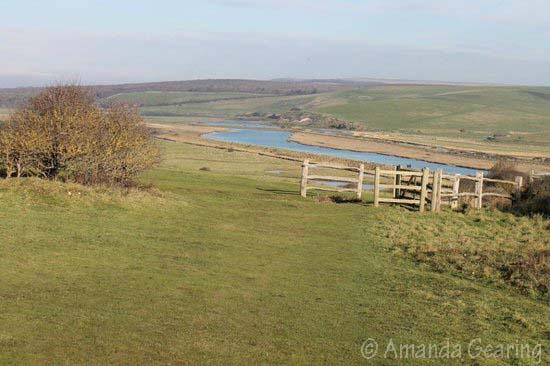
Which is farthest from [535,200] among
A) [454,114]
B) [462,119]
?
[454,114]

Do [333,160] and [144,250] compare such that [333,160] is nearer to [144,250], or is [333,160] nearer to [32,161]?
[32,161]

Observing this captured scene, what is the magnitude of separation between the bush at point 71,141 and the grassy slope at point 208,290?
11.3 feet

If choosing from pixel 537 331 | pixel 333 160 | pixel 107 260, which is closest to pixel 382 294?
pixel 537 331

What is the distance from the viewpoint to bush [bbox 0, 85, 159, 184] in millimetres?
24297

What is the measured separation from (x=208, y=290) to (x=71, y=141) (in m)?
13.8

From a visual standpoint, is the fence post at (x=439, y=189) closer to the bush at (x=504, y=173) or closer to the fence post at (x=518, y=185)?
the fence post at (x=518, y=185)

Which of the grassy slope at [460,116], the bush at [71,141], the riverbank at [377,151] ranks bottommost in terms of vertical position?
the riverbank at [377,151]

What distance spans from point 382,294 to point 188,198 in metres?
13.1

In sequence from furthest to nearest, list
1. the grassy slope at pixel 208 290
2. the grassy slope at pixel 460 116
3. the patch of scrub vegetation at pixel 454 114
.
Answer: the patch of scrub vegetation at pixel 454 114 < the grassy slope at pixel 460 116 < the grassy slope at pixel 208 290

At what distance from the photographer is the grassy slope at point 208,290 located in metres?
9.58

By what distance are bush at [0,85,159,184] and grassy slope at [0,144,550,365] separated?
11.3 feet

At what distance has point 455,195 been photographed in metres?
28.7

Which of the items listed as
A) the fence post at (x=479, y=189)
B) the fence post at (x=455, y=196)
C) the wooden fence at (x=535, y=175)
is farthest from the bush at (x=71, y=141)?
the wooden fence at (x=535, y=175)

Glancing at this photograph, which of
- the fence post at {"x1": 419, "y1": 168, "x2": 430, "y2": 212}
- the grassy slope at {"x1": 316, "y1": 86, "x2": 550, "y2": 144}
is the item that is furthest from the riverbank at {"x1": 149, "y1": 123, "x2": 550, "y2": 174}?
the fence post at {"x1": 419, "y1": 168, "x2": 430, "y2": 212}
